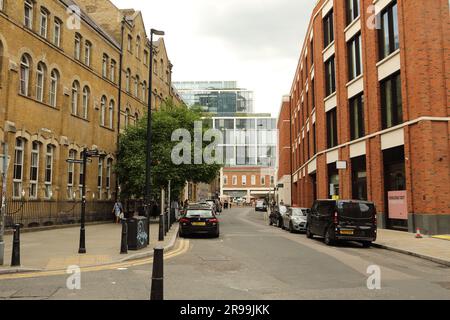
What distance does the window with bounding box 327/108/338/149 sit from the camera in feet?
99.4

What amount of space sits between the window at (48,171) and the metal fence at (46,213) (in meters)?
0.61

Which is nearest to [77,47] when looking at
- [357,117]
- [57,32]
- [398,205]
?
[57,32]

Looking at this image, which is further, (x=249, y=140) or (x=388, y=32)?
(x=249, y=140)

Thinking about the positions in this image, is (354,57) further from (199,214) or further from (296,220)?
(199,214)

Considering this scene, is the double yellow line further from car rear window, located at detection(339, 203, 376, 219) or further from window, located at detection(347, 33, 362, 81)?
window, located at detection(347, 33, 362, 81)

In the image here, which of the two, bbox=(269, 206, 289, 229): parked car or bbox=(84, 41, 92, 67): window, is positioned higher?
bbox=(84, 41, 92, 67): window

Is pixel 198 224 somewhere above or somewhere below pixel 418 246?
above

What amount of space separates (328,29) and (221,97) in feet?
283

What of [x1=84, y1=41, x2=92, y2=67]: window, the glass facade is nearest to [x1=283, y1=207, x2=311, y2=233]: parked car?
[x1=84, y1=41, x2=92, y2=67]: window

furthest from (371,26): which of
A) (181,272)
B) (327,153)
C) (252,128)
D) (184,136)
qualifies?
(252,128)

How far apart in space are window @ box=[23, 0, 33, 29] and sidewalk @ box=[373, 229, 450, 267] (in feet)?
62.5

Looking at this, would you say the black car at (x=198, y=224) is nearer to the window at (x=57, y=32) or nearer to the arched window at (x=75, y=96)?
the arched window at (x=75, y=96)

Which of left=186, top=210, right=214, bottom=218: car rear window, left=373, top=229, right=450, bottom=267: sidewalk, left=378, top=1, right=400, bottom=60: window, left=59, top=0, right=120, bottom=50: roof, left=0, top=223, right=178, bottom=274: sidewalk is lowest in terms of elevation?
left=373, top=229, right=450, bottom=267: sidewalk

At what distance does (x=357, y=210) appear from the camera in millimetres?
15789
